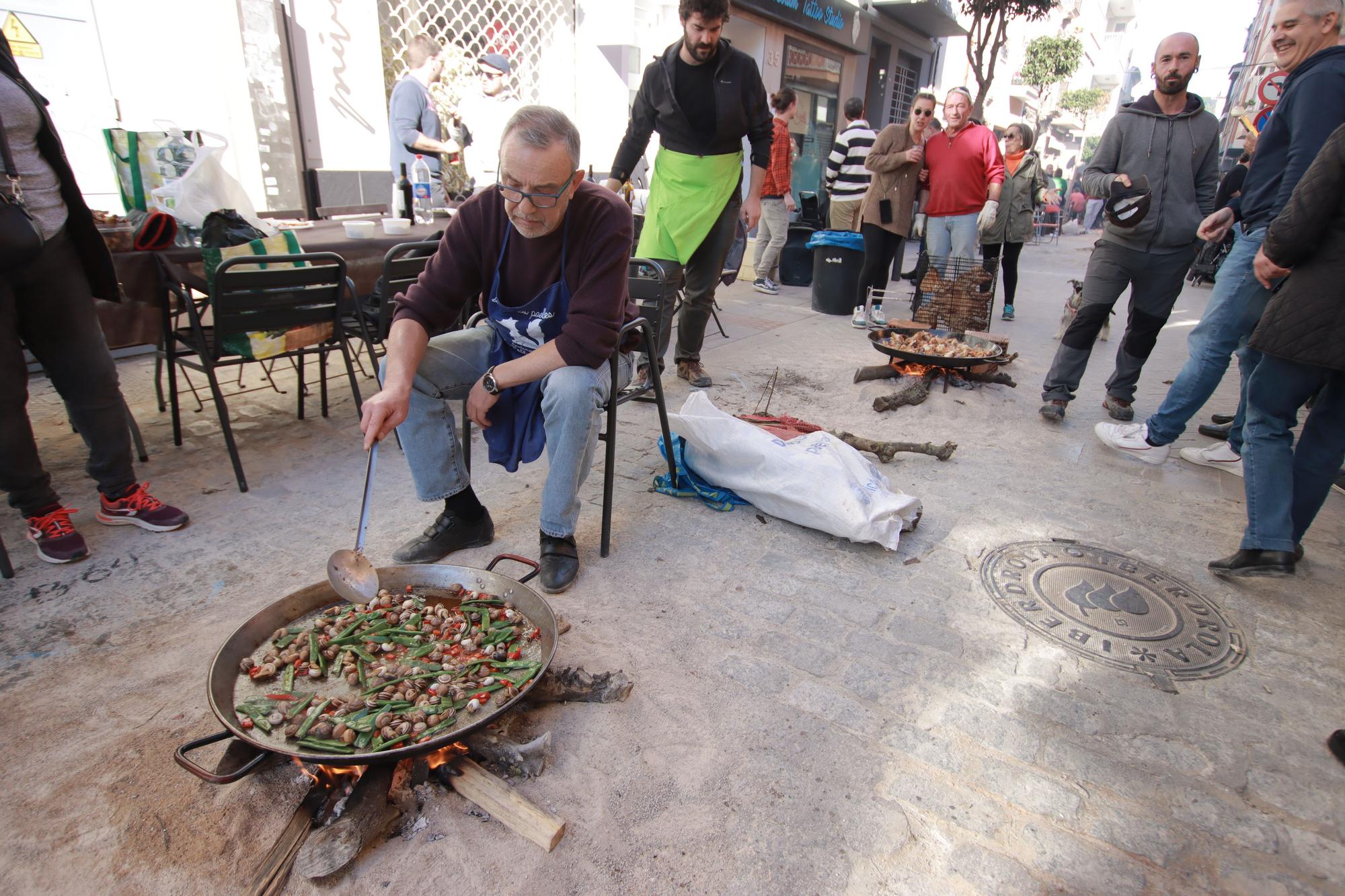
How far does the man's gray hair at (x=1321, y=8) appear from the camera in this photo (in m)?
3.22

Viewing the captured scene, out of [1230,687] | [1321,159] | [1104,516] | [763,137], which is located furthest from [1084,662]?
[763,137]

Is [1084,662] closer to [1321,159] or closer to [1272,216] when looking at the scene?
[1321,159]

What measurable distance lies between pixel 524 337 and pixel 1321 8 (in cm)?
388

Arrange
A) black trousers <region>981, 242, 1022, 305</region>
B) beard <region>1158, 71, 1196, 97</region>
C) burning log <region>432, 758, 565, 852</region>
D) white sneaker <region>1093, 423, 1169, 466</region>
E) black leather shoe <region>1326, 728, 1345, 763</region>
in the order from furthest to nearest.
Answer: black trousers <region>981, 242, 1022, 305</region>
white sneaker <region>1093, 423, 1169, 466</region>
beard <region>1158, 71, 1196, 97</region>
black leather shoe <region>1326, 728, 1345, 763</region>
burning log <region>432, 758, 565, 852</region>

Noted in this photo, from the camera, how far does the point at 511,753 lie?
1.81 metres

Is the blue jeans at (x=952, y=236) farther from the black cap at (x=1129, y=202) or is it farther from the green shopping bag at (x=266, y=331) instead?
the green shopping bag at (x=266, y=331)

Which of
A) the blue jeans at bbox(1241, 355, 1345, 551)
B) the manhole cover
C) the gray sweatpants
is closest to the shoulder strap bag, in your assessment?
the manhole cover

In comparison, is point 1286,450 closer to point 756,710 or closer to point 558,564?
point 756,710

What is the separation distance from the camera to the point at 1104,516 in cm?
353

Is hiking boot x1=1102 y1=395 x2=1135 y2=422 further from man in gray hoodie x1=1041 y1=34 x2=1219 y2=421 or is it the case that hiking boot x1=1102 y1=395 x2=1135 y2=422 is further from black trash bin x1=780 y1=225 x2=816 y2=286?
black trash bin x1=780 y1=225 x2=816 y2=286

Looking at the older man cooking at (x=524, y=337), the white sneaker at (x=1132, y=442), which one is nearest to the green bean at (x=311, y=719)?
the older man cooking at (x=524, y=337)

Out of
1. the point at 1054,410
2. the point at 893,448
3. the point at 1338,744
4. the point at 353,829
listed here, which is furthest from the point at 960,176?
A: the point at 353,829

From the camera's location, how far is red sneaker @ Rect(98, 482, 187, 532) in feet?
9.80

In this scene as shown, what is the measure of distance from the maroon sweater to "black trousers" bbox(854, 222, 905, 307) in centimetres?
496
